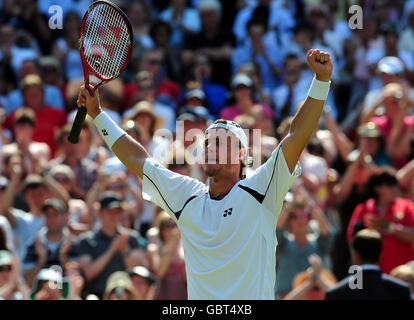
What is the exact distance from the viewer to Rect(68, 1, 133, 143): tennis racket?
5.75 meters

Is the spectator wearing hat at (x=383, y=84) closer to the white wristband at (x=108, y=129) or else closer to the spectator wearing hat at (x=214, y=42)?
the spectator wearing hat at (x=214, y=42)

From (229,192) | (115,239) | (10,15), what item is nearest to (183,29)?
(10,15)

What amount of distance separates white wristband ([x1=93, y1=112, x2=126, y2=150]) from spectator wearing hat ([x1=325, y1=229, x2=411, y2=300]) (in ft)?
7.63

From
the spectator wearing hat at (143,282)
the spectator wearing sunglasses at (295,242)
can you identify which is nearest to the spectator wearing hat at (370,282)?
the spectator wearing sunglasses at (295,242)

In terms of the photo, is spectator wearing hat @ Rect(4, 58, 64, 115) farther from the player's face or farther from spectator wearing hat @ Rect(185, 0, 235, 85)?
the player's face

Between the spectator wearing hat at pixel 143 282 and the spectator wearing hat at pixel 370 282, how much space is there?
173 centimetres

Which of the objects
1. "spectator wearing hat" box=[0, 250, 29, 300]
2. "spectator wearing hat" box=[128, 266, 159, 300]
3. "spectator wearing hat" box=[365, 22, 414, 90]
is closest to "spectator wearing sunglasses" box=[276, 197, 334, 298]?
"spectator wearing hat" box=[128, 266, 159, 300]

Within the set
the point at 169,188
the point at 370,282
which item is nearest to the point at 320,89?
the point at 169,188

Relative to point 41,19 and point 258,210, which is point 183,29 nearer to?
point 41,19

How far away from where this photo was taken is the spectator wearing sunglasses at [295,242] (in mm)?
8797

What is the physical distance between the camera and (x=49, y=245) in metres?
8.86

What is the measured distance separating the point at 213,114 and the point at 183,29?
1712 mm

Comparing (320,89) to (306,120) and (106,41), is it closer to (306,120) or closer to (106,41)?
(306,120)
